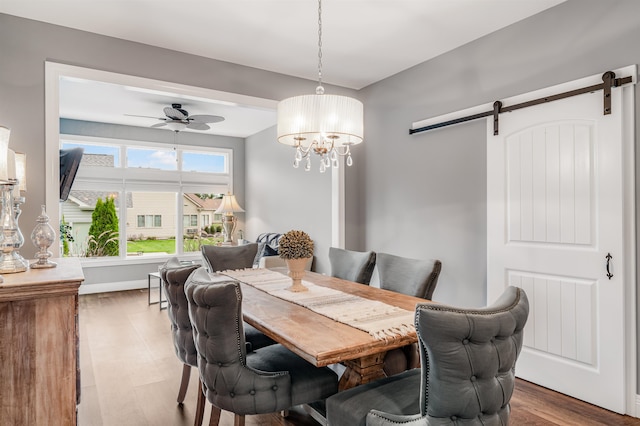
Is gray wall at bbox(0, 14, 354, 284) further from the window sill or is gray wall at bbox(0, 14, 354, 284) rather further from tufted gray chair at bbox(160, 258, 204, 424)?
the window sill

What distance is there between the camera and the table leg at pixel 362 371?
171 cm

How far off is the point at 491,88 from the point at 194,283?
2741 mm

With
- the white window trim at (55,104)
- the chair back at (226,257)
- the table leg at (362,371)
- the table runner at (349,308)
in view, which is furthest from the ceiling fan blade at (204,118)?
the table leg at (362,371)

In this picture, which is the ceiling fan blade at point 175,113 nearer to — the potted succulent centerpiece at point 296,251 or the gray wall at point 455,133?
the gray wall at point 455,133

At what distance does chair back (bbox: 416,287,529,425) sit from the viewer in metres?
1.16

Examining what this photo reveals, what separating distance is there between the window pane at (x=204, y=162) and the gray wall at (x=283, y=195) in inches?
20.1

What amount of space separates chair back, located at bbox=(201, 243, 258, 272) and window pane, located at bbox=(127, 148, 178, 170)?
3863 millimetres

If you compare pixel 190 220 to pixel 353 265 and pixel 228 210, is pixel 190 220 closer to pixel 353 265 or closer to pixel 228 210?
pixel 228 210

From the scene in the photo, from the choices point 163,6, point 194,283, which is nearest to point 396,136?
point 163,6

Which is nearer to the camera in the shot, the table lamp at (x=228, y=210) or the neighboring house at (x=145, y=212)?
the neighboring house at (x=145, y=212)

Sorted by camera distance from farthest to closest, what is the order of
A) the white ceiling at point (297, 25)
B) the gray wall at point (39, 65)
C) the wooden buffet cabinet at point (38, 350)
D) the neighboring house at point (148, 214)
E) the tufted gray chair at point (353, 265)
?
the neighboring house at point (148, 214)
the tufted gray chair at point (353, 265)
the gray wall at point (39, 65)
the white ceiling at point (297, 25)
the wooden buffet cabinet at point (38, 350)

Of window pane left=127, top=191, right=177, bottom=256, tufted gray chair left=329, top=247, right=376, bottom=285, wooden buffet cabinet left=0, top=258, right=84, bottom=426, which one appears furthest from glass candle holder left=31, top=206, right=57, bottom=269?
window pane left=127, top=191, right=177, bottom=256

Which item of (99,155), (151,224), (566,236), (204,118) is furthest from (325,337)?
(99,155)

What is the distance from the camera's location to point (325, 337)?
1597 mm
